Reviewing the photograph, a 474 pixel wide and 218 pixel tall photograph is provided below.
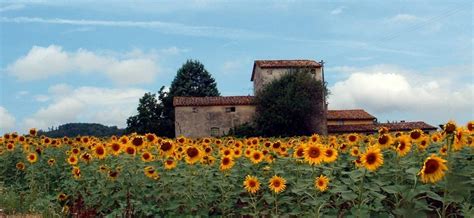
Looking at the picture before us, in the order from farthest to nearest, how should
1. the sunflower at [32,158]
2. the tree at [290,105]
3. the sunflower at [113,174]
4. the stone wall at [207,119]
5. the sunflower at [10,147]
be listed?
the stone wall at [207,119] < the tree at [290,105] < the sunflower at [10,147] < the sunflower at [32,158] < the sunflower at [113,174]

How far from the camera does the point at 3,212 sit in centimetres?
830

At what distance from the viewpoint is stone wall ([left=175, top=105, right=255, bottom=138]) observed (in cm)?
4650

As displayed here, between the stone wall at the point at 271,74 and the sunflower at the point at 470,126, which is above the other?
the stone wall at the point at 271,74

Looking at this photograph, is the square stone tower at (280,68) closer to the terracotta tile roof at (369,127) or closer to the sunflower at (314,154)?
the terracotta tile roof at (369,127)

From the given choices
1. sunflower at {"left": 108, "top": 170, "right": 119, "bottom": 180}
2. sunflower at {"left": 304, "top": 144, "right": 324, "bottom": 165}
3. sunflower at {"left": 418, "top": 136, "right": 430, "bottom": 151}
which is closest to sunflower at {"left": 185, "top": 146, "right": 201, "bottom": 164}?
sunflower at {"left": 108, "top": 170, "right": 119, "bottom": 180}

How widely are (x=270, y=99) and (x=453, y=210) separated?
39.4 m

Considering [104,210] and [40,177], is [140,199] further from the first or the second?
[40,177]

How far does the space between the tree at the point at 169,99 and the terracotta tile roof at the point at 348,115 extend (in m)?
12.6

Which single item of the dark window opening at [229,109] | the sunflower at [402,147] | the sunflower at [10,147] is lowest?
the sunflower at [402,147]

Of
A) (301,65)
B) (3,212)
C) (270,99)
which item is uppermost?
(301,65)

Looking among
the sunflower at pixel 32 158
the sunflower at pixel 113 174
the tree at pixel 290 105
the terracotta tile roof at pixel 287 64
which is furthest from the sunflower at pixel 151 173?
the terracotta tile roof at pixel 287 64

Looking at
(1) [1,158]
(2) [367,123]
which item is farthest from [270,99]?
(1) [1,158]

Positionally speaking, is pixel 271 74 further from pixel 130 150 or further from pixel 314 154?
pixel 314 154

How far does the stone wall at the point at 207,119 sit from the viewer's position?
153ft
